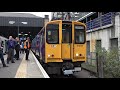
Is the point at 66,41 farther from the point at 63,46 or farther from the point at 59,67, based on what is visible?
the point at 59,67

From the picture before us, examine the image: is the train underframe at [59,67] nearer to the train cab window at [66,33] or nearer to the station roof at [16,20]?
the train cab window at [66,33]

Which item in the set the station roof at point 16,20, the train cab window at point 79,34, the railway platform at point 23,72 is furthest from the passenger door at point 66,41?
the station roof at point 16,20

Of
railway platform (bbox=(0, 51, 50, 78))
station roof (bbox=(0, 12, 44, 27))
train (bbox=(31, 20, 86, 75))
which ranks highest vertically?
station roof (bbox=(0, 12, 44, 27))

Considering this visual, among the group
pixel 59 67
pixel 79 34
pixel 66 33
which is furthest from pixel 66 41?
pixel 59 67

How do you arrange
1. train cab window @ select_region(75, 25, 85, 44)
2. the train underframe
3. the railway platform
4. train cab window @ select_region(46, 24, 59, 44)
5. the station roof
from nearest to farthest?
the railway platform → the train underframe → train cab window @ select_region(46, 24, 59, 44) → train cab window @ select_region(75, 25, 85, 44) → the station roof

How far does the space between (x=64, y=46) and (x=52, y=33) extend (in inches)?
37.2

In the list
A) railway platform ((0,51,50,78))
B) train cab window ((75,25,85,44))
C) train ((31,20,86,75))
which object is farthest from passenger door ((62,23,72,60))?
railway platform ((0,51,50,78))

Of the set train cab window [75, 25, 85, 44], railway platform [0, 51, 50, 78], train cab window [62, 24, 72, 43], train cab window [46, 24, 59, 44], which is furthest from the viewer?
train cab window [75, 25, 85, 44]

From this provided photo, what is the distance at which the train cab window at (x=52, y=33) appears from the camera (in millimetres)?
14555

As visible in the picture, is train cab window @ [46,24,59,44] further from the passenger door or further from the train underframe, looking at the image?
the train underframe

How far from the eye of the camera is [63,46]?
14.6 metres

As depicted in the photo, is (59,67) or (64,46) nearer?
(59,67)

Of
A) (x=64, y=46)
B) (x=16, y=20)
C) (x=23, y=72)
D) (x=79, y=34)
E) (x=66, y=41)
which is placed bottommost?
(x=23, y=72)

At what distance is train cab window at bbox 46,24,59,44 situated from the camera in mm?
14555
